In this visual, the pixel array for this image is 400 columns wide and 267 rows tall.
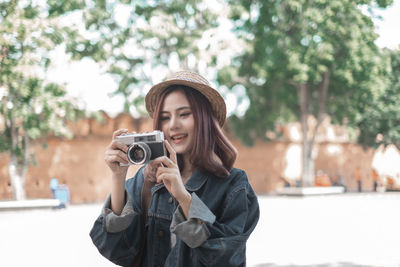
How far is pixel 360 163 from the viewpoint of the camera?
32500 mm

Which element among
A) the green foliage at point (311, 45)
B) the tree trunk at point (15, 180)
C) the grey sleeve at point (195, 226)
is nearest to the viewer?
the grey sleeve at point (195, 226)

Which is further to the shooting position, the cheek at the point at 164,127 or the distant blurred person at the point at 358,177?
the distant blurred person at the point at 358,177

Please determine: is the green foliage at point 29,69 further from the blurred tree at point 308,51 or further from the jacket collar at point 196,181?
the jacket collar at point 196,181

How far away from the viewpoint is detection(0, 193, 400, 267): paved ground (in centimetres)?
720

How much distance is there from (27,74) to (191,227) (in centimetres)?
1634

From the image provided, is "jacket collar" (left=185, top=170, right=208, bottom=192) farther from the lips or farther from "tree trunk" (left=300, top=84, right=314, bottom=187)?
"tree trunk" (left=300, top=84, right=314, bottom=187)

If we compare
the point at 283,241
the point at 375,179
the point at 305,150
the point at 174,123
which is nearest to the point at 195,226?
the point at 174,123

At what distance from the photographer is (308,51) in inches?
862

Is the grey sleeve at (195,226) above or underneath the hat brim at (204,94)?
underneath

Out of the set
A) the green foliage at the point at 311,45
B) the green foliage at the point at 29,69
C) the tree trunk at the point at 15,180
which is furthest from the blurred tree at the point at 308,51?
the tree trunk at the point at 15,180

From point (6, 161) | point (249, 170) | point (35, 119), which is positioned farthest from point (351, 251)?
point (249, 170)

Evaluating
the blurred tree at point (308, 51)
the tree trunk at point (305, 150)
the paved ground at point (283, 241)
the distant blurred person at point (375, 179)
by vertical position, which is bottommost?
the distant blurred person at point (375, 179)

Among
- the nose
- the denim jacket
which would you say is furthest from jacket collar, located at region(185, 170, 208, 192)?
the nose

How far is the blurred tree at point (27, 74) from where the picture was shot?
17.0 m
